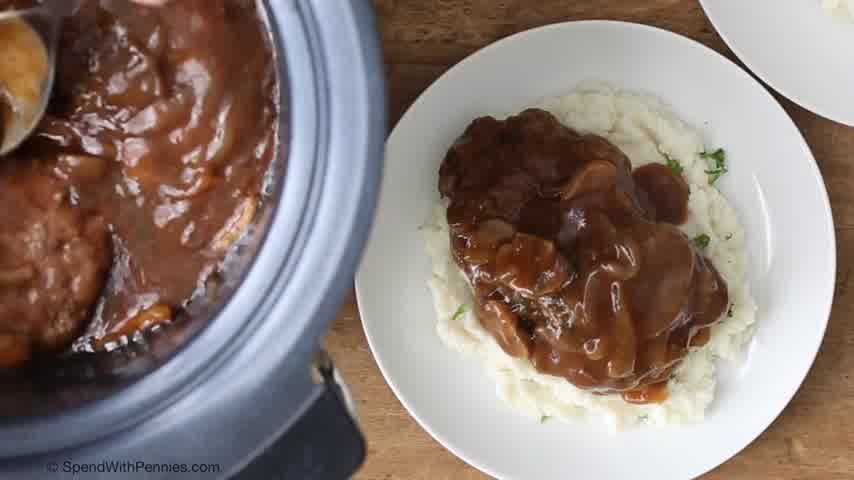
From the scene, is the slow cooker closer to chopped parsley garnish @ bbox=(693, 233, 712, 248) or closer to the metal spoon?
the metal spoon

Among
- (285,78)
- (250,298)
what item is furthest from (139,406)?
(285,78)

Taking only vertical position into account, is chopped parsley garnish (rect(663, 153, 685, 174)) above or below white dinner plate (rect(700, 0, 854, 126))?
below

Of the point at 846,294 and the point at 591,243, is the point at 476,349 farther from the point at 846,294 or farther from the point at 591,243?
the point at 846,294

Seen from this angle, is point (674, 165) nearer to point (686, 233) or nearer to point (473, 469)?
point (686, 233)

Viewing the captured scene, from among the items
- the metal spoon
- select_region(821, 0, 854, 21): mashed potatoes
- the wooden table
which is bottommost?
the wooden table

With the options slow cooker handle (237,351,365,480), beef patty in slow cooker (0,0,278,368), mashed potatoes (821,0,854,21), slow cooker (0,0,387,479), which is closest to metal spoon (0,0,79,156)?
beef patty in slow cooker (0,0,278,368)

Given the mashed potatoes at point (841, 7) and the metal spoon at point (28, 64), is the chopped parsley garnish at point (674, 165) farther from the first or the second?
the metal spoon at point (28, 64)
